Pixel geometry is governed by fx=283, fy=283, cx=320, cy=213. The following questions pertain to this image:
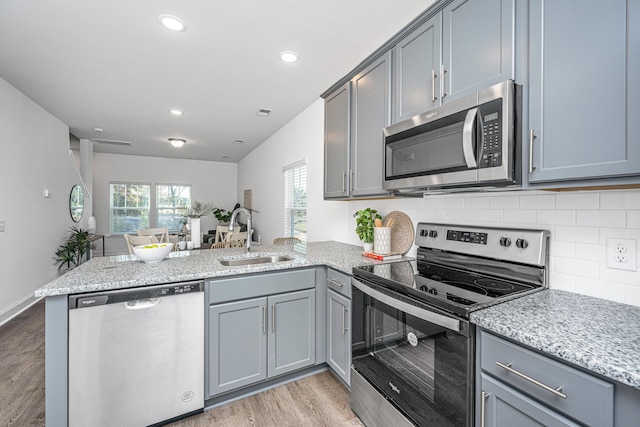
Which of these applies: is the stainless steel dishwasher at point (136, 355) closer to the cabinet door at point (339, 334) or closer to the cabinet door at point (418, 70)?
the cabinet door at point (339, 334)

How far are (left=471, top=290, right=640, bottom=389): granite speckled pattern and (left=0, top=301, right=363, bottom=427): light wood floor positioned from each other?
1238 mm

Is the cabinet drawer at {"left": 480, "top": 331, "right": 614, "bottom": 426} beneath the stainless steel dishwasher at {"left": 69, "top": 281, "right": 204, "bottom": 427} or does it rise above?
above

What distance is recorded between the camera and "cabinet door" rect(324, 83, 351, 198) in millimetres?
2521

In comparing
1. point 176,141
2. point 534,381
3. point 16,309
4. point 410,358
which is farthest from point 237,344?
point 176,141

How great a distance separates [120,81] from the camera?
10.1ft

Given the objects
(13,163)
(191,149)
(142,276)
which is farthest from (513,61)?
(191,149)

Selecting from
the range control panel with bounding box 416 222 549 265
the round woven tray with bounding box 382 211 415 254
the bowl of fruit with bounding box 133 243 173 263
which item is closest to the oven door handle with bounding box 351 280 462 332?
the range control panel with bounding box 416 222 549 265

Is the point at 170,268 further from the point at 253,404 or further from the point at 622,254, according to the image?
the point at 622,254

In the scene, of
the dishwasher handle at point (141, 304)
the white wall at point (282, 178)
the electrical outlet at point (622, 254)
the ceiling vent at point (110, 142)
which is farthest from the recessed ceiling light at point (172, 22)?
the ceiling vent at point (110, 142)

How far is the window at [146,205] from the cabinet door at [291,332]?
6924 millimetres

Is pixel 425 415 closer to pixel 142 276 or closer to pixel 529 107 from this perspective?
pixel 529 107

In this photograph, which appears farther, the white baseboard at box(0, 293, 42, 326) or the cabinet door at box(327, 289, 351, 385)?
the white baseboard at box(0, 293, 42, 326)

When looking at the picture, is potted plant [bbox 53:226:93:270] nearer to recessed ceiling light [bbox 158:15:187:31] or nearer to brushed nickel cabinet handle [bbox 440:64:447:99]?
recessed ceiling light [bbox 158:15:187:31]

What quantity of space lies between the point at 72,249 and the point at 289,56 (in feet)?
15.5
